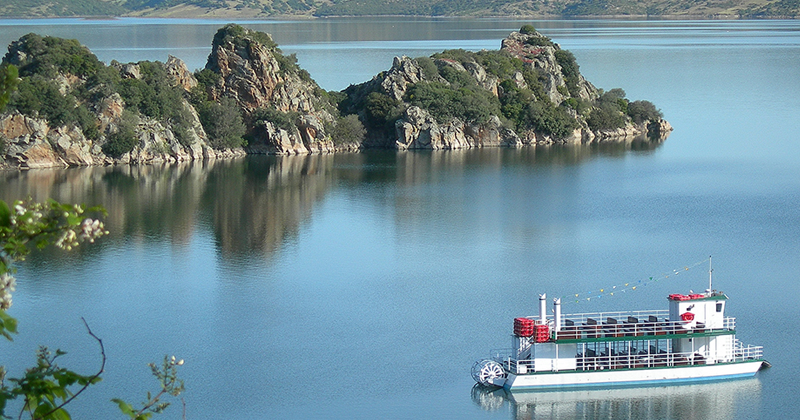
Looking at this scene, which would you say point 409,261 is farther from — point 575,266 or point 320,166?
point 320,166

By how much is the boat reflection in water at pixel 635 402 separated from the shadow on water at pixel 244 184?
61.0 ft

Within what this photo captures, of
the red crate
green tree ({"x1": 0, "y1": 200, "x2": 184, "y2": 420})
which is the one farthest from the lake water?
green tree ({"x1": 0, "y1": 200, "x2": 184, "y2": 420})

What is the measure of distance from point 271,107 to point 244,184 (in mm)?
14964

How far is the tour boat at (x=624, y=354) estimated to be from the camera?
27.6 m

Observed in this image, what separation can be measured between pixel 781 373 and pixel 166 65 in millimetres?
56421

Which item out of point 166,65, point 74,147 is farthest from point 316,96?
point 74,147

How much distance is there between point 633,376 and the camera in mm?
27828

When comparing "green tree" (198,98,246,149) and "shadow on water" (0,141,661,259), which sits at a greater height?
"green tree" (198,98,246,149)

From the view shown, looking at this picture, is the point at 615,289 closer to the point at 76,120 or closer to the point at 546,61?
the point at 76,120

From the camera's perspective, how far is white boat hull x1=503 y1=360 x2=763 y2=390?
1086 inches

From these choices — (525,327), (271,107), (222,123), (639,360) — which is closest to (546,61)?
(271,107)

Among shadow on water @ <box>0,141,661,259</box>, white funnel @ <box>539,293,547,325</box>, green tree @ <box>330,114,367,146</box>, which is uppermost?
white funnel @ <box>539,293,547,325</box>

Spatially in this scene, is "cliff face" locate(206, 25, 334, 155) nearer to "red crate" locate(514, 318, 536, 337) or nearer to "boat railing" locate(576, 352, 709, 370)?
"red crate" locate(514, 318, 536, 337)

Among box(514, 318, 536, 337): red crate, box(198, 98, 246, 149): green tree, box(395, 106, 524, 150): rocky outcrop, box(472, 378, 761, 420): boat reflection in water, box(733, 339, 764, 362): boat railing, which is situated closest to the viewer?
box(472, 378, 761, 420): boat reflection in water
